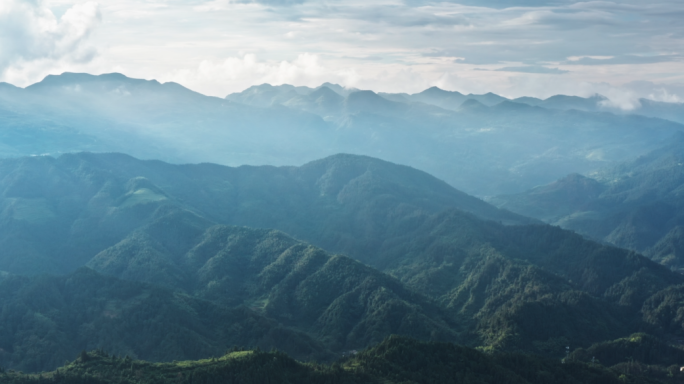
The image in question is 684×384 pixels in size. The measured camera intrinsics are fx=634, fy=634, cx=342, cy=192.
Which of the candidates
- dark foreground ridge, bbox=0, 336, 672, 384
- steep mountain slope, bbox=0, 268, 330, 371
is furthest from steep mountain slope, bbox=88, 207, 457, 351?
dark foreground ridge, bbox=0, 336, 672, 384

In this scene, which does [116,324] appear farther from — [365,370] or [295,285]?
[365,370]

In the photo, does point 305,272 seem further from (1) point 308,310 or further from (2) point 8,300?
(2) point 8,300

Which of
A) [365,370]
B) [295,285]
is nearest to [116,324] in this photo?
[295,285]

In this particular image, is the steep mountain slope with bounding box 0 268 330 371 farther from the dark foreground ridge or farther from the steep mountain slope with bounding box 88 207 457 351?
the dark foreground ridge

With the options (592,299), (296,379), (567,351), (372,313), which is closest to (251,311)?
(372,313)

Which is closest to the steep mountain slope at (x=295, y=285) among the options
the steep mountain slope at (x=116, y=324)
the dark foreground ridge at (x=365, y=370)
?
the steep mountain slope at (x=116, y=324)

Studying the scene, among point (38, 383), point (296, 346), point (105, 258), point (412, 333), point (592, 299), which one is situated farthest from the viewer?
point (105, 258)
